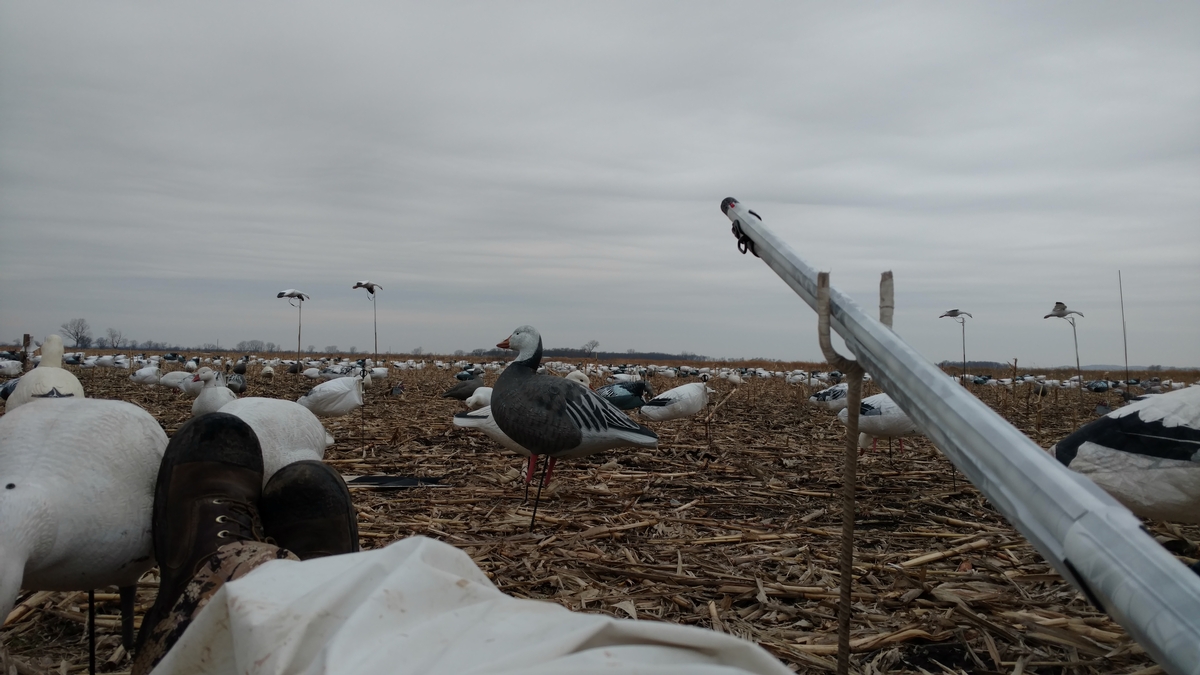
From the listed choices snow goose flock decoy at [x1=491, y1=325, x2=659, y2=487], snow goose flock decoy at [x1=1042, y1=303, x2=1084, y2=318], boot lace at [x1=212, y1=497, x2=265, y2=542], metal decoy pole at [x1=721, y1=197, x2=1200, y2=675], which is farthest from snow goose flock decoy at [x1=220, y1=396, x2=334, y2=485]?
snow goose flock decoy at [x1=1042, y1=303, x2=1084, y2=318]

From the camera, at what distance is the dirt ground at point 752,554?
342cm

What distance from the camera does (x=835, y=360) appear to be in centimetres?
167

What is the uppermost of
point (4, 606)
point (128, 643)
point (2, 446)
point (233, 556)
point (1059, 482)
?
point (1059, 482)

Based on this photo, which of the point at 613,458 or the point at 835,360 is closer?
the point at 835,360

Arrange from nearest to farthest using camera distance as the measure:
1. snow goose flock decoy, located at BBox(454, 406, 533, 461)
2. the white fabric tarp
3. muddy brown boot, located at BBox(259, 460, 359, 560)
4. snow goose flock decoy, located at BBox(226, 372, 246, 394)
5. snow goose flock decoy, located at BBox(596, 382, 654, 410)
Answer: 1. the white fabric tarp
2. muddy brown boot, located at BBox(259, 460, 359, 560)
3. snow goose flock decoy, located at BBox(454, 406, 533, 461)
4. snow goose flock decoy, located at BBox(596, 382, 654, 410)
5. snow goose flock decoy, located at BBox(226, 372, 246, 394)

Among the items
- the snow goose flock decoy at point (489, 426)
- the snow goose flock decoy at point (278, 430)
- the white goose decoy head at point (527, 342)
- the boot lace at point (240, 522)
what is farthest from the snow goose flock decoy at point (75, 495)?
the snow goose flock decoy at point (489, 426)

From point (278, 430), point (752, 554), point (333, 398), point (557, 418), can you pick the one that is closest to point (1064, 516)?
point (278, 430)

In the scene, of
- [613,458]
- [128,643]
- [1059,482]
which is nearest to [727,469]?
[613,458]

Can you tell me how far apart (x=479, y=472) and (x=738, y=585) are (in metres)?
4.81

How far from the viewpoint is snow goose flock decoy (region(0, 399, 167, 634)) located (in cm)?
232

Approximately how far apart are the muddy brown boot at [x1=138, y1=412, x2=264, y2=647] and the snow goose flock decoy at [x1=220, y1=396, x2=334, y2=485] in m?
0.60

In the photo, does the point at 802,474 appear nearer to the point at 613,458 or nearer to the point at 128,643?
the point at 613,458

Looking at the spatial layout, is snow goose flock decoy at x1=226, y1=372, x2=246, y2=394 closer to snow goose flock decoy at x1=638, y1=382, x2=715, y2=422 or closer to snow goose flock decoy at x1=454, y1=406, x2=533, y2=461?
snow goose flock decoy at x1=454, y1=406, x2=533, y2=461

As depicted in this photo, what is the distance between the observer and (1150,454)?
3.49 m
